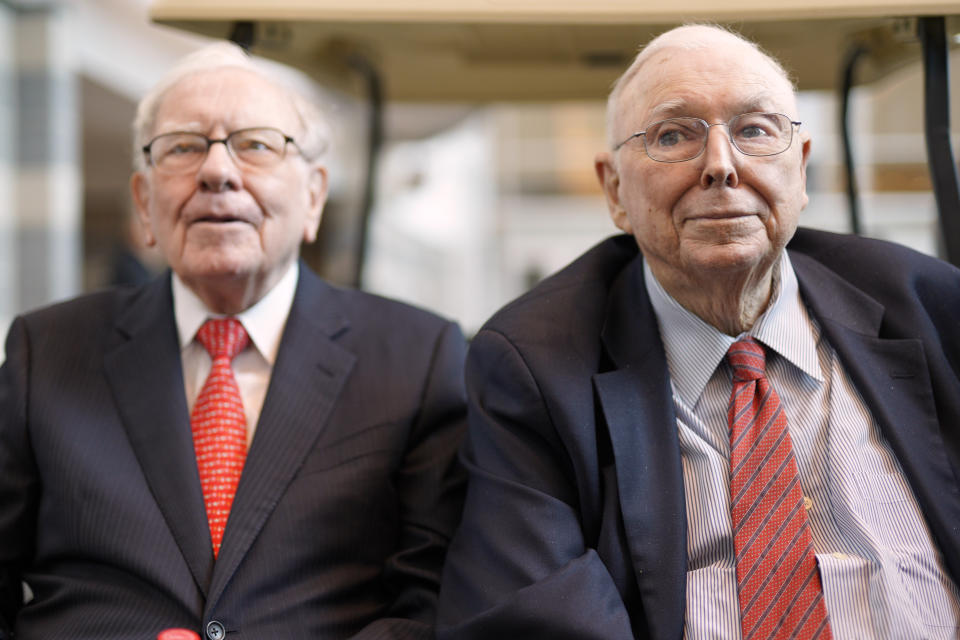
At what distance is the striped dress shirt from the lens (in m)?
1.38

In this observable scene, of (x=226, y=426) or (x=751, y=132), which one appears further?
(x=226, y=426)

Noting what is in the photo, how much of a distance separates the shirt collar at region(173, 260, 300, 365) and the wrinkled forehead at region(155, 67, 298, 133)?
32cm

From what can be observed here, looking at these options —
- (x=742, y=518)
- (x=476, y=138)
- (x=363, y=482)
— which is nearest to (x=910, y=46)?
(x=742, y=518)

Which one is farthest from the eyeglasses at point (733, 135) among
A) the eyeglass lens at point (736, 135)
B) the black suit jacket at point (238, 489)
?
the black suit jacket at point (238, 489)

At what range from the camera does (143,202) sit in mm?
1907

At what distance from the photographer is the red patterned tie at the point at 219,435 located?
1.65m

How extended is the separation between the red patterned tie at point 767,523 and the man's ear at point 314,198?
0.94m

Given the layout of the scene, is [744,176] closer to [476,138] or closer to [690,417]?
[690,417]

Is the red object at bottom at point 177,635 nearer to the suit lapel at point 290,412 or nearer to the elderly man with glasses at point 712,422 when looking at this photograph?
the suit lapel at point 290,412

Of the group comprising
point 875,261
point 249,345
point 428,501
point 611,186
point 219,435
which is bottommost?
point 428,501

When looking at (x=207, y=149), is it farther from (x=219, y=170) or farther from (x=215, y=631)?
(x=215, y=631)

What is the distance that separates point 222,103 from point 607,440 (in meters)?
0.98

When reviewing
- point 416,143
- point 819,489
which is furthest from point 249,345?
point 416,143

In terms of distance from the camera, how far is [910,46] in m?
2.02
